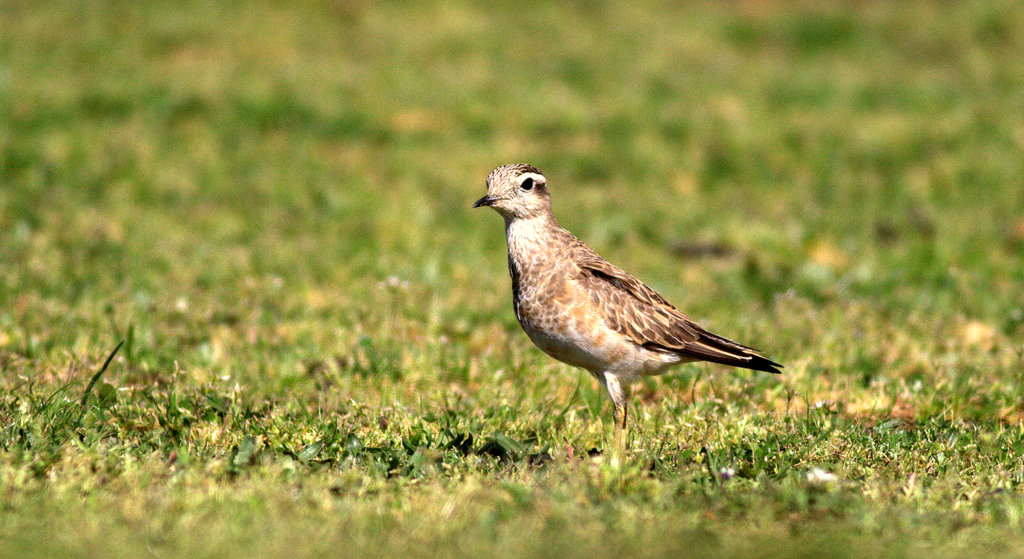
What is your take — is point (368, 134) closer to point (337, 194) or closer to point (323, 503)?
point (337, 194)

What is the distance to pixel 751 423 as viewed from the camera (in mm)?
Result: 6648

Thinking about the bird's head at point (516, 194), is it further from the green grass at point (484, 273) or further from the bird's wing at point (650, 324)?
the green grass at point (484, 273)

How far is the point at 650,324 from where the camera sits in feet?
21.8

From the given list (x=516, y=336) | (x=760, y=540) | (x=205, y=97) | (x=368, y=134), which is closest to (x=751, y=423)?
(x=760, y=540)

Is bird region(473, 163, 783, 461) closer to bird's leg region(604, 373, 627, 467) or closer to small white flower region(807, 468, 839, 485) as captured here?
bird's leg region(604, 373, 627, 467)

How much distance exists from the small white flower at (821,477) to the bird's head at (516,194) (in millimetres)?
2562

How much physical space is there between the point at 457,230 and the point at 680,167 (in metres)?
3.56

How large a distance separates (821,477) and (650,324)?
1.66m

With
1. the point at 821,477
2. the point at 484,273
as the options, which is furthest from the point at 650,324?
the point at 484,273

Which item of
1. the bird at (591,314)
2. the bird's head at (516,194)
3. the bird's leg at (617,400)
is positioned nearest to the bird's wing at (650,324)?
the bird at (591,314)

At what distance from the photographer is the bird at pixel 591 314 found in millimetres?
6492

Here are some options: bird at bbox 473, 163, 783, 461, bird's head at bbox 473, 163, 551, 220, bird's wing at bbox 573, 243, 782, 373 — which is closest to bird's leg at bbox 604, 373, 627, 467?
bird at bbox 473, 163, 783, 461

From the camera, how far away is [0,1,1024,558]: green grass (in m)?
4.98

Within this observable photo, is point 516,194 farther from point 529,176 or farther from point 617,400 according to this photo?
point 617,400
